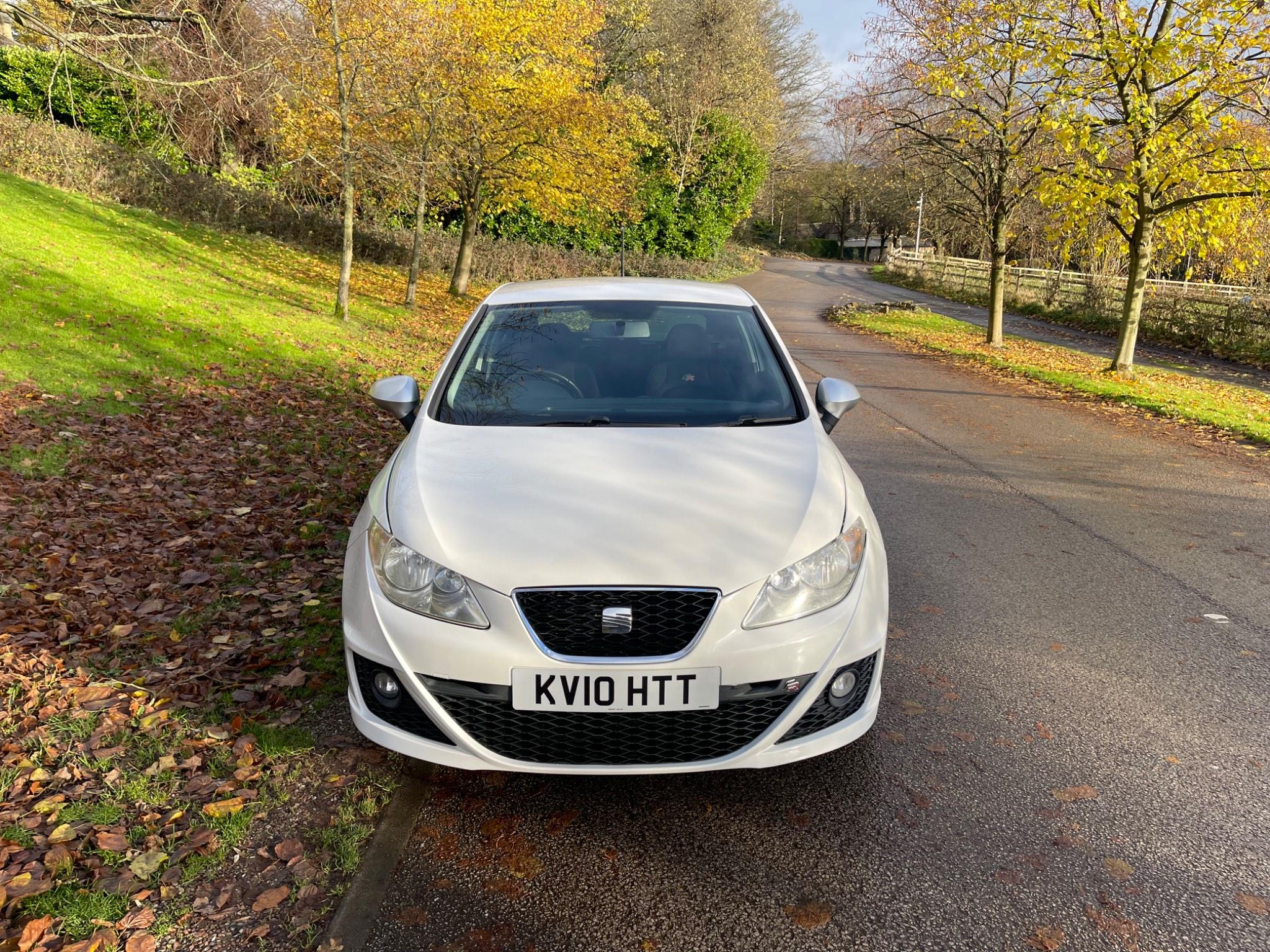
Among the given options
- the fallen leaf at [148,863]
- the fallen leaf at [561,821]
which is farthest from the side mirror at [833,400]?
the fallen leaf at [148,863]

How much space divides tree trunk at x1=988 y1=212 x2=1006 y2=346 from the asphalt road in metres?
15.8

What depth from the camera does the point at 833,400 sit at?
4.14m

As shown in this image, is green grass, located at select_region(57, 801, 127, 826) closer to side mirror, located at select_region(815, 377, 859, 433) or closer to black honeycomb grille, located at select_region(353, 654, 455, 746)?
black honeycomb grille, located at select_region(353, 654, 455, 746)

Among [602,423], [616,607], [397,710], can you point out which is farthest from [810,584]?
[397,710]

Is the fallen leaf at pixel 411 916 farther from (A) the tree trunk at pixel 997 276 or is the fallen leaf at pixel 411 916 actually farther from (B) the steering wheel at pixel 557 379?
(A) the tree trunk at pixel 997 276

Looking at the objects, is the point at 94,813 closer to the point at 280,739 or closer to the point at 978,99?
the point at 280,739

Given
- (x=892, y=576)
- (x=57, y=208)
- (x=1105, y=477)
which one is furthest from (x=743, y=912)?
(x=57, y=208)

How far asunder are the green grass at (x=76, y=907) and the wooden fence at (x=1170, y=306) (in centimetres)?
2448

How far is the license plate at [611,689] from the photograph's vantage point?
2637 millimetres

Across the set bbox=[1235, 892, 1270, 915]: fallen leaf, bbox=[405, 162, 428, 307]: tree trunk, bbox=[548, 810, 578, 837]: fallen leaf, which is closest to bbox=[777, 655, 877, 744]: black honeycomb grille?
bbox=[548, 810, 578, 837]: fallen leaf

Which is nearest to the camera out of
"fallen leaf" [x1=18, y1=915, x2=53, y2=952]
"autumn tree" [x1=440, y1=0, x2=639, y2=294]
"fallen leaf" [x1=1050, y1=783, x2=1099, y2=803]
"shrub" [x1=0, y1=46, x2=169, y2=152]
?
"fallen leaf" [x1=18, y1=915, x2=53, y2=952]

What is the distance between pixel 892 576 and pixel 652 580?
3067 millimetres

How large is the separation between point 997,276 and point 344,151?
1435cm

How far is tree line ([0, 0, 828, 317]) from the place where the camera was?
9.81 metres
